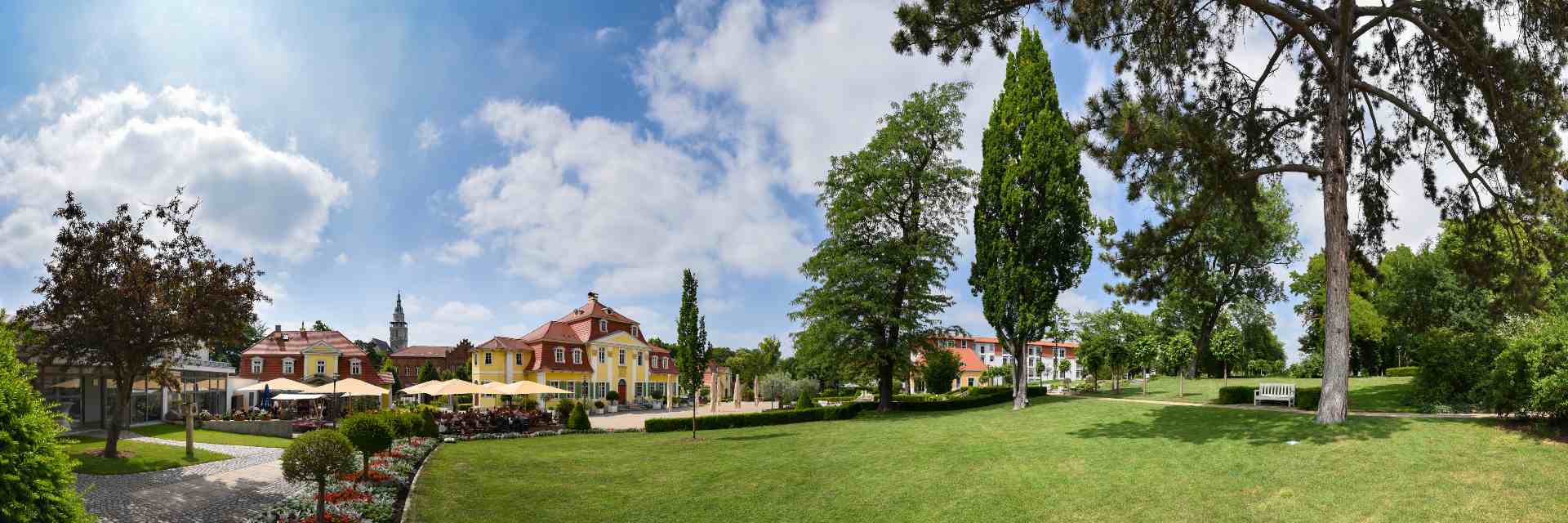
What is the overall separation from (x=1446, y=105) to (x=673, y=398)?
152ft

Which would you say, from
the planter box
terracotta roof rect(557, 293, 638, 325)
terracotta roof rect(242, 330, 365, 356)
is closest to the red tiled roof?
terracotta roof rect(557, 293, 638, 325)

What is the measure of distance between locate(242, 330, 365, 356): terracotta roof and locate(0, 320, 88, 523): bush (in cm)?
4483

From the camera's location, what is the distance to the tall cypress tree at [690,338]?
27.5 meters

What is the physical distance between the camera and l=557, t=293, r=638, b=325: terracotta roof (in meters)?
54.2

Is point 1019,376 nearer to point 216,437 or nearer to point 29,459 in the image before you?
point 29,459

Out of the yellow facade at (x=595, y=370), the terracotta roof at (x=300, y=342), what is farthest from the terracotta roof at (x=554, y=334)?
the terracotta roof at (x=300, y=342)

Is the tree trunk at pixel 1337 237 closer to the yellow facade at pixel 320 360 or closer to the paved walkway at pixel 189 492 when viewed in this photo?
the paved walkway at pixel 189 492

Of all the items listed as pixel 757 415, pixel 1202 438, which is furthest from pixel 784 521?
pixel 757 415

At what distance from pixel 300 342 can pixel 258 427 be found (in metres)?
21.7

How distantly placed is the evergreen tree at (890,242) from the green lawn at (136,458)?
829 inches

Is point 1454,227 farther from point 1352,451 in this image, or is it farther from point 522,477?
point 522,477

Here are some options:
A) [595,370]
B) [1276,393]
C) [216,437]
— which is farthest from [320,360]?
[1276,393]

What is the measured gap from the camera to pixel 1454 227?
18906 mm

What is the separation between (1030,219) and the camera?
28.6 meters
